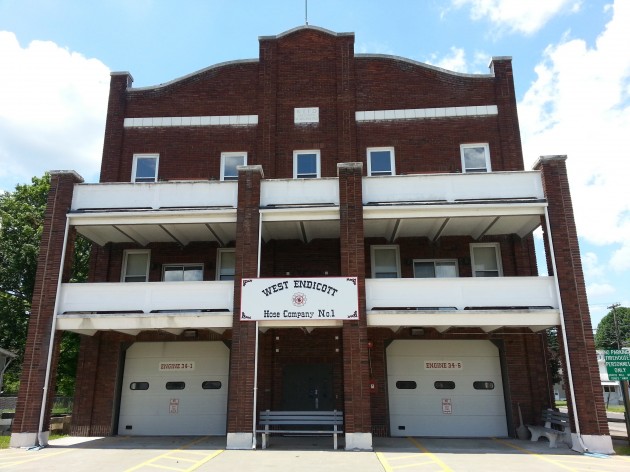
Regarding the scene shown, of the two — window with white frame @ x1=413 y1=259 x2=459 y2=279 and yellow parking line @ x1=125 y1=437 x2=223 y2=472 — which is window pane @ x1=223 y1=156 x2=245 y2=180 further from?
yellow parking line @ x1=125 y1=437 x2=223 y2=472

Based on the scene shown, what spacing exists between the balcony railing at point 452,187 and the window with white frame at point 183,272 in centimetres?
619

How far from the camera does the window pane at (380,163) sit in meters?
16.9

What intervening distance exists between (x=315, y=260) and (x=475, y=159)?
21.2 ft

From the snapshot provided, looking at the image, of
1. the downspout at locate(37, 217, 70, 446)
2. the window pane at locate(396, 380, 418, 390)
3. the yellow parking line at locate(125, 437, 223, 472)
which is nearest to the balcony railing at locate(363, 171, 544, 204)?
the window pane at locate(396, 380, 418, 390)

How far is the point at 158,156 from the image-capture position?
17531 millimetres

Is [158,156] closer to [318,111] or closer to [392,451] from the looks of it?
[318,111]

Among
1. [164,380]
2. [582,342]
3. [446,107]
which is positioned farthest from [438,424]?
[446,107]

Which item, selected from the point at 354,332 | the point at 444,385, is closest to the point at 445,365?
the point at 444,385

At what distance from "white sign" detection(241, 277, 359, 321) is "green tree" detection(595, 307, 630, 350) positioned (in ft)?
286

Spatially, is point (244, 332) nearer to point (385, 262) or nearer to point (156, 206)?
point (156, 206)

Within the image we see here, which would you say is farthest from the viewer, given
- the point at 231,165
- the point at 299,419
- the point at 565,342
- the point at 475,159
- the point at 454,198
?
the point at 231,165

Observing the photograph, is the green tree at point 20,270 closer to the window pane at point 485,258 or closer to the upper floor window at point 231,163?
the upper floor window at point 231,163

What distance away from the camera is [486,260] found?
16156 millimetres

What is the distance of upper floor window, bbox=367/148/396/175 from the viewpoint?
16.9 meters
